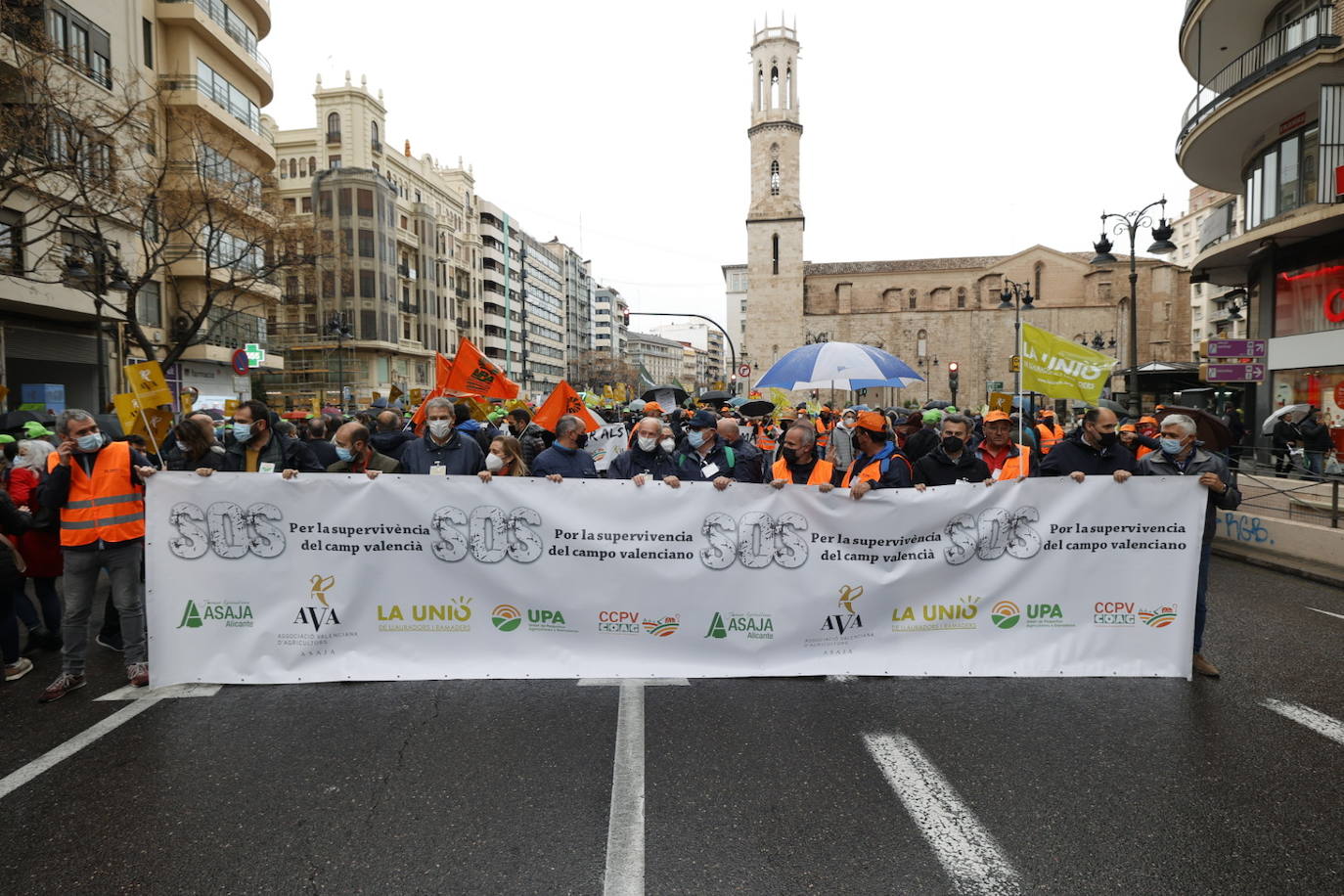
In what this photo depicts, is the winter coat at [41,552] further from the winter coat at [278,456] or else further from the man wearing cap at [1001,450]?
the man wearing cap at [1001,450]

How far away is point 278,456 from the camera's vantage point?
6.03 metres

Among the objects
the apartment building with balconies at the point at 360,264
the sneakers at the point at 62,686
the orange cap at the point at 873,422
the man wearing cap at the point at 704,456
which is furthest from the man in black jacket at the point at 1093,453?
the apartment building with balconies at the point at 360,264

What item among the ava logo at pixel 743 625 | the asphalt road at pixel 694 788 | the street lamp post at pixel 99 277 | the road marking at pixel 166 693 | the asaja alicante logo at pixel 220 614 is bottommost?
the asphalt road at pixel 694 788

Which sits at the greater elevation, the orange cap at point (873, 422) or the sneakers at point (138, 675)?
the orange cap at point (873, 422)

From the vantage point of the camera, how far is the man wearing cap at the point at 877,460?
5828 mm

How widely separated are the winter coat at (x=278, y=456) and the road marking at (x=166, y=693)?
1.61 m

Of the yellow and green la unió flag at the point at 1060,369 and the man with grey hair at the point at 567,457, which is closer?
the man with grey hair at the point at 567,457

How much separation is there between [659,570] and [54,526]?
453cm

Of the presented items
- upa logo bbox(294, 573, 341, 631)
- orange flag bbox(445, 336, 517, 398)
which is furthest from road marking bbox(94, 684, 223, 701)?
orange flag bbox(445, 336, 517, 398)

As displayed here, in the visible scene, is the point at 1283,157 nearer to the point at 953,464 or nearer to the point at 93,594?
the point at 953,464

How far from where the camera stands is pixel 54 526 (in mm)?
5766

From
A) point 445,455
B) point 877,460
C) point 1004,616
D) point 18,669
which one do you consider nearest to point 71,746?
point 18,669

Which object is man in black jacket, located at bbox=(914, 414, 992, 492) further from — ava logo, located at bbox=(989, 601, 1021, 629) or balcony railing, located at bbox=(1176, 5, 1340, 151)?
balcony railing, located at bbox=(1176, 5, 1340, 151)

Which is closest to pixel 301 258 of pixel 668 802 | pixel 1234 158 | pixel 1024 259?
pixel 668 802
